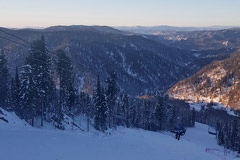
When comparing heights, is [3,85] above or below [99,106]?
above

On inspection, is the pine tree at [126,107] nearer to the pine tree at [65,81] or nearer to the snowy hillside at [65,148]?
the pine tree at [65,81]

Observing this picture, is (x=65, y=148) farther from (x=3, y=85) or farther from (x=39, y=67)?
(x=3, y=85)

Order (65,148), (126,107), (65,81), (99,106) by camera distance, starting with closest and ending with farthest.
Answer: (65,148), (65,81), (99,106), (126,107)

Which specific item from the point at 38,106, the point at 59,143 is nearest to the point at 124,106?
the point at 38,106

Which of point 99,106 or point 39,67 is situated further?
point 99,106

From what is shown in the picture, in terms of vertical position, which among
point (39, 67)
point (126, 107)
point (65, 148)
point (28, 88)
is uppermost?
point (39, 67)

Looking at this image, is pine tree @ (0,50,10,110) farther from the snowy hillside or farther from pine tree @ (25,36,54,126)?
the snowy hillside

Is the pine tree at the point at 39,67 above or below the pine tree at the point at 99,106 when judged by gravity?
above

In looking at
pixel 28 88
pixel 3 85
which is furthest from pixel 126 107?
pixel 28 88

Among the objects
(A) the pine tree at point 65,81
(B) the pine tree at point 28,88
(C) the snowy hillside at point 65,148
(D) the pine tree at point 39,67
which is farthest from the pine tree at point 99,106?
(C) the snowy hillside at point 65,148

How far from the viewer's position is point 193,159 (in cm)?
2320

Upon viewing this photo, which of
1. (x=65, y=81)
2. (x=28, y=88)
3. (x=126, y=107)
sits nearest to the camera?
(x=28, y=88)

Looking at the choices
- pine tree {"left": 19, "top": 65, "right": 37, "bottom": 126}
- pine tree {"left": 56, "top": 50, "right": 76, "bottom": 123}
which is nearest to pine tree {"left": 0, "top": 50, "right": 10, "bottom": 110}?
pine tree {"left": 56, "top": 50, "right": 76, "bottom": 123}

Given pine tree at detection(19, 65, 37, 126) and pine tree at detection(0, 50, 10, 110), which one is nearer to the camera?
pine tree at detection(19, 65, 37, 126)
